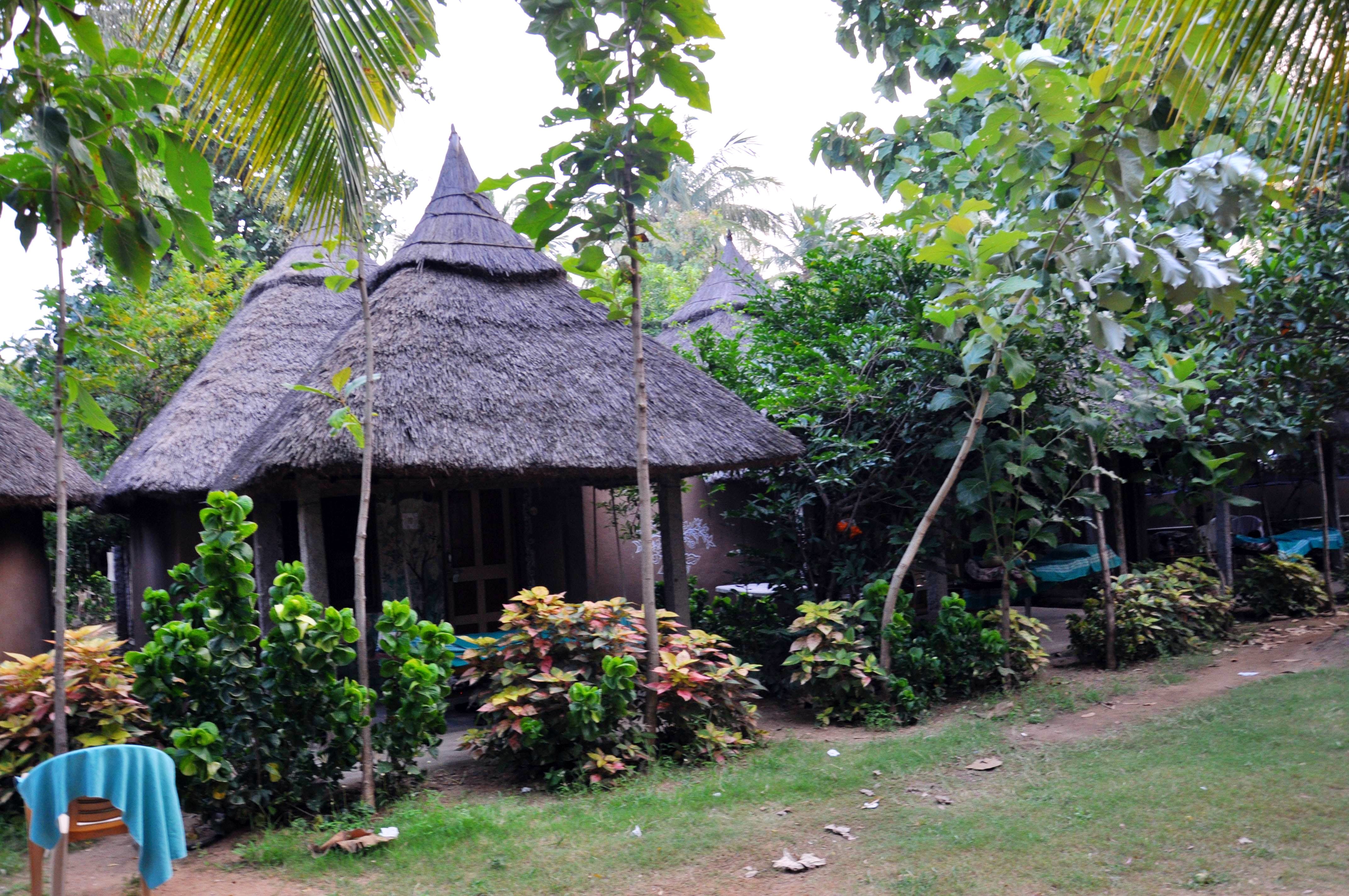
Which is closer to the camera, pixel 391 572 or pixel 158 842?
pixel 158 842

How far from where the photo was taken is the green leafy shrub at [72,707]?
4.24 m

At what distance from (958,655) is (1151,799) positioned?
238 cm

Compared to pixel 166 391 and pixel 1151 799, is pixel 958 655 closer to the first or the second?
pixel 1151 799

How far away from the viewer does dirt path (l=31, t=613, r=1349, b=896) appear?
353cm

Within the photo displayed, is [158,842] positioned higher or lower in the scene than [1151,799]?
higher

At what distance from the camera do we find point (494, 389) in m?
6.75

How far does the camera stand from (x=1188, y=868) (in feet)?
11.0

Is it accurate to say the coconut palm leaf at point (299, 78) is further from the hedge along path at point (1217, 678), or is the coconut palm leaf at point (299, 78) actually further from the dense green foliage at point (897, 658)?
the hedge along path at point (1217, 678)

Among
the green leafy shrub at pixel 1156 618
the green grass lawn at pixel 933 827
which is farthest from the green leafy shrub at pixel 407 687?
the green leafy shrub at pixel 1156 618

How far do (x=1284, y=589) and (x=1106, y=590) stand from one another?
9.82 feet

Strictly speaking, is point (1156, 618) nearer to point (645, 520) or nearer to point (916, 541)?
point (916, 541)

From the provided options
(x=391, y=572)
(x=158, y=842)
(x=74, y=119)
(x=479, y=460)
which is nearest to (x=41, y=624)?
(x=391, y=572)

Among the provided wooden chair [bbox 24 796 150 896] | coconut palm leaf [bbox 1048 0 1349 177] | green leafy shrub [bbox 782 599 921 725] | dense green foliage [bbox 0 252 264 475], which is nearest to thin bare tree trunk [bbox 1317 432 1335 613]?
green leafy shrub [bbox 782 599 921 725]

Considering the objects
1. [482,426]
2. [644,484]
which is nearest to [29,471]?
[482,426]
